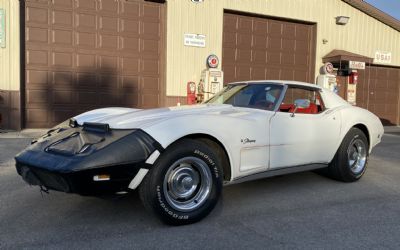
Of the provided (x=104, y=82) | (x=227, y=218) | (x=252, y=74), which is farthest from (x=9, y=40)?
(x=227, y=218)

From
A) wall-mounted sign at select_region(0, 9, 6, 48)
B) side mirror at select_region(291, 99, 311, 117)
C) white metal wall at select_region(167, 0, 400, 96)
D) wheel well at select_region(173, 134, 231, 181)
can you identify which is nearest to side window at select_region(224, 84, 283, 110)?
side mirror at select_region(291, 99, 311, 117)

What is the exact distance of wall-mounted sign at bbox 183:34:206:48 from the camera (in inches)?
464

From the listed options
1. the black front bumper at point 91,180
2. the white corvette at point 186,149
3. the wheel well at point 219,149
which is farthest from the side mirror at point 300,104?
the black front bumper at point 91,180

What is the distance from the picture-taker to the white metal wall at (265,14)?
11.7 m

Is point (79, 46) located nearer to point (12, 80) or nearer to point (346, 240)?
point (12, 80)

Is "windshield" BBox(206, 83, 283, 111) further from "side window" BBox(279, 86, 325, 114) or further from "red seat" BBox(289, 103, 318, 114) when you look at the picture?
"red seat" BBox(289, 103, 318, 114)

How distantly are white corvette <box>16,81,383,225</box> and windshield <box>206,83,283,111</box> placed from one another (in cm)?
1

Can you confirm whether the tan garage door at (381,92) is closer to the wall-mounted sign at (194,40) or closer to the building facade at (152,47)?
the building facade at (152,47)

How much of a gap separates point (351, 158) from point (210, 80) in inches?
262

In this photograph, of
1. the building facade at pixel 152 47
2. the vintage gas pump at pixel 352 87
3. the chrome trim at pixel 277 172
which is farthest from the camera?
the vintage gas pump at pixel 352 87

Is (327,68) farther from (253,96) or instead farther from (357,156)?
(253,96)

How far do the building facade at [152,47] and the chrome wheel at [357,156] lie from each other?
6.98m

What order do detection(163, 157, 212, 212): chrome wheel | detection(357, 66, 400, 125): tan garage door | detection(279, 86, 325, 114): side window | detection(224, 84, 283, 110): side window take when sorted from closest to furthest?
detection(163, 157, 212, 212): chrome wheel
detection(224, 84, 283, 110): side window
detection(279, 86, 325, 114): side window
detection(357, 66, 400, 125): tan garage door

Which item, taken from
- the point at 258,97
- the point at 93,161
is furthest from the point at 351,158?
the point at 93,161
